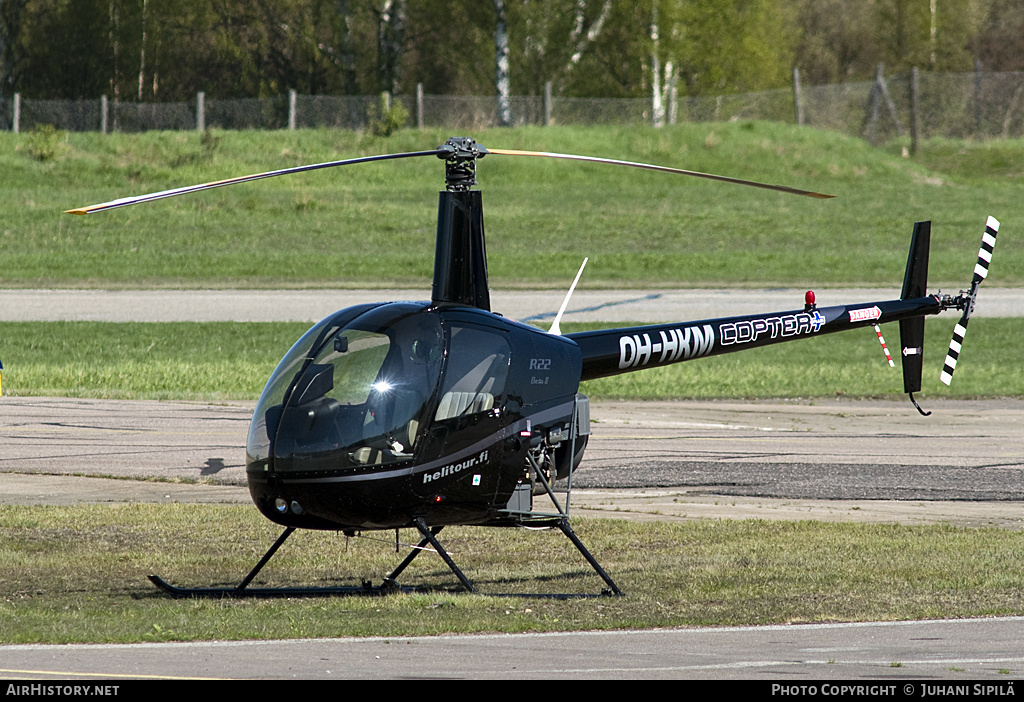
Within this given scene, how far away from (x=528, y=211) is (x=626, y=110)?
925 cm

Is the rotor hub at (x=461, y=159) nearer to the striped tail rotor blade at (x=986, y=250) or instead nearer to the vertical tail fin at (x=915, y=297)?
the vertical tail fin at (x=915, y=297)

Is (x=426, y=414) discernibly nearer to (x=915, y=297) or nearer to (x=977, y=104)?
A: (x=915, y=297)

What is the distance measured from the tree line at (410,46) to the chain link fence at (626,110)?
2.08 m

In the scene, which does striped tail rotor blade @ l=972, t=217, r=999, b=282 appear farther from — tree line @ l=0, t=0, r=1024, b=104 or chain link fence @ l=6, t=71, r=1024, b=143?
tree line @ l=0, t=0, r=1024, b=104

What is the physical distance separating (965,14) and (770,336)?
5746cm

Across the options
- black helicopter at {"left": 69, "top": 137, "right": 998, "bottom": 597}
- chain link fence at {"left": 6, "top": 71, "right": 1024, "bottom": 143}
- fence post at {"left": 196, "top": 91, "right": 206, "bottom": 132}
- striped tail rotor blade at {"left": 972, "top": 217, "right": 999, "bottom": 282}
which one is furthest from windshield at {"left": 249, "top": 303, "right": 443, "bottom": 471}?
fence post at {"left": 196, "top": 91, "right": 206, "bottom": 132}

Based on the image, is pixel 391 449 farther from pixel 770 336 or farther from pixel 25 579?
pixel 770 336

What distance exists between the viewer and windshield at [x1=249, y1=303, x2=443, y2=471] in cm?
824

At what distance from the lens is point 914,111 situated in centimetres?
4544

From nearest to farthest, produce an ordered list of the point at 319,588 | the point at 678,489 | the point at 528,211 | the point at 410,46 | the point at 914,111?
the point at 319,588
the point at 678,489
the point at 528,211
the point at 914,111
the point at 410,46

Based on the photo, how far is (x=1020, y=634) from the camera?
26.4 ft

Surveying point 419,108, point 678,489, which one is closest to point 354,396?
point 678,489

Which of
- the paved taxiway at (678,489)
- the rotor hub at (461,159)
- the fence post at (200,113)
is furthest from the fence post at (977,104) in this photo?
the rotor hub at (461,159)

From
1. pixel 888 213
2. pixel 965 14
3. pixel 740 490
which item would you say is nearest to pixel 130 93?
pixel 888 213
